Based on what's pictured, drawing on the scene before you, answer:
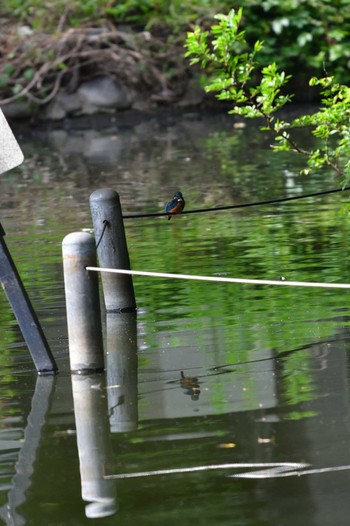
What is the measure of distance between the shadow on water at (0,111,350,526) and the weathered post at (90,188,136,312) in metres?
0.23

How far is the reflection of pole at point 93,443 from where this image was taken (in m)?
5.24

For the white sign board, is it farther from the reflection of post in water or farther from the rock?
the rock

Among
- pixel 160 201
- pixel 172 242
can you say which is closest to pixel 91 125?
pixel 160 201

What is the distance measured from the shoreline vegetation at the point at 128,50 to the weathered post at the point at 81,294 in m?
22.0

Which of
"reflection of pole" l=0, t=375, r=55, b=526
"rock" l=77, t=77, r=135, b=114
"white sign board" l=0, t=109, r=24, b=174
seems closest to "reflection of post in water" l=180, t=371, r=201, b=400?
"reflection of pole" l=0, t=375, r=55, b=526

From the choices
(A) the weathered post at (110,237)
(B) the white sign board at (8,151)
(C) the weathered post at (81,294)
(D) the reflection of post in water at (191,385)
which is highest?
(B) the white sign board at (8,151)

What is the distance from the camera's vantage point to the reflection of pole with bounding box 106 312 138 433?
6.41 metres

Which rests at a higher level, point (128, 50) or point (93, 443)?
point (93, 443)

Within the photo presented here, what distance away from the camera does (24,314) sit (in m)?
7.30

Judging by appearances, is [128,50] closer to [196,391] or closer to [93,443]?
[196,391]

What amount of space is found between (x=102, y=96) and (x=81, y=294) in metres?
22.8

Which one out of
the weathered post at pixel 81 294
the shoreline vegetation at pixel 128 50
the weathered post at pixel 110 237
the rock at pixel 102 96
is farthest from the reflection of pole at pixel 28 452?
the rock at pixel 102 96

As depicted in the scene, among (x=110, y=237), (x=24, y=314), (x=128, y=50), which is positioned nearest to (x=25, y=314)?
(x=24, y=314)

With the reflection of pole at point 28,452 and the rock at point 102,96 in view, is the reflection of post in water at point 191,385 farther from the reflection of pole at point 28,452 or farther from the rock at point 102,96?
the rock at point 102,96
